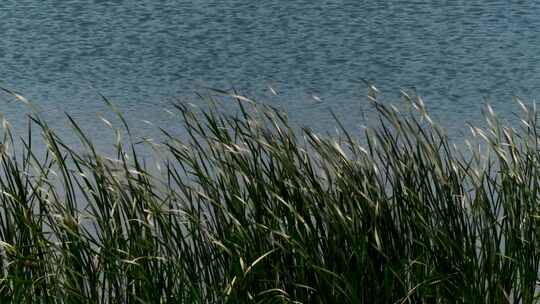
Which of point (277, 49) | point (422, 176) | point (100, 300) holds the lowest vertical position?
point (277, 49)

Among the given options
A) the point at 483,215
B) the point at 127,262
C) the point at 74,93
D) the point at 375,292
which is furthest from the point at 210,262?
the point at 74,93

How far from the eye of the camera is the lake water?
11023 mm

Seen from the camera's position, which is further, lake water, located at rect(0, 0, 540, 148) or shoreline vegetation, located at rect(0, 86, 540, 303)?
lake water, located at rect(0, 0, 540, 148)

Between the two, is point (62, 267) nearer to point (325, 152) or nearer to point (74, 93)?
point (325, 152)

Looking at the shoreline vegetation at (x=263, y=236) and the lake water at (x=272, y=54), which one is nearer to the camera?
the shoreline vegetation at (x=263, y=236)

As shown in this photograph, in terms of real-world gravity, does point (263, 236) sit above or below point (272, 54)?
above

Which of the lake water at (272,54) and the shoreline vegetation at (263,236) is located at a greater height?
the shoreline vegetation at (263,236)

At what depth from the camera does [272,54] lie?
529 inches

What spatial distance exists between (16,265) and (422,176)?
1350mm

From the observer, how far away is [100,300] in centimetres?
383

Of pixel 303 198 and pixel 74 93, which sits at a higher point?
pixel 303 198

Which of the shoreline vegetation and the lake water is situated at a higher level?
the shoreline vegetation

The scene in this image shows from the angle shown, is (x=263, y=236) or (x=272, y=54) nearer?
(x=263, y=236)

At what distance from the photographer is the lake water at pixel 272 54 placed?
11.0 meters
